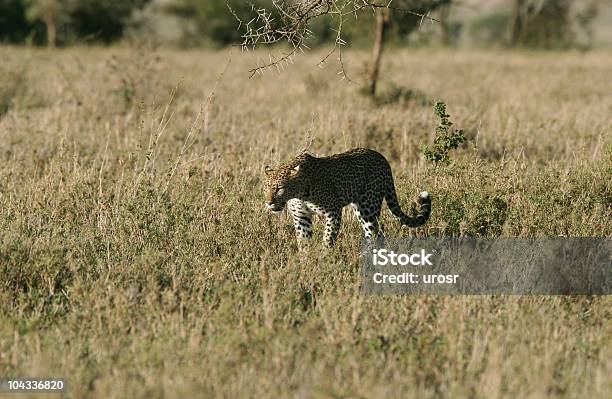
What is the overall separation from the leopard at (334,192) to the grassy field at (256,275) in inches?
7.8

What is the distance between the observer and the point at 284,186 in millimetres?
6102

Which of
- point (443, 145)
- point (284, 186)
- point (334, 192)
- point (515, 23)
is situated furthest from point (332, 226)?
point (515, 23)

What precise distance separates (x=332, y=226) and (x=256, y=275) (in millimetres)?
878

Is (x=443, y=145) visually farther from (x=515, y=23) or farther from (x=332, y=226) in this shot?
(x=515, y=23)

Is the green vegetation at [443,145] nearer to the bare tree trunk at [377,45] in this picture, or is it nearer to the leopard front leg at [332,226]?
the leopard front leg at [332,226]

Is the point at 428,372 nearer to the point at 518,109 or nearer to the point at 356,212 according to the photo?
the point at 356,212

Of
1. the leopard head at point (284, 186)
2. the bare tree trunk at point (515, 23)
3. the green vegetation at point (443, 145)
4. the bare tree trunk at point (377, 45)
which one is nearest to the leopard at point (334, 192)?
the leopard head at point (284, 186)

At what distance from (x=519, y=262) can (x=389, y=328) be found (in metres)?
1.62

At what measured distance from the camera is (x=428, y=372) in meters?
4.33

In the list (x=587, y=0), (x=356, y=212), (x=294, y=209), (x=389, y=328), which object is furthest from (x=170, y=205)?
(x=587, y=0)

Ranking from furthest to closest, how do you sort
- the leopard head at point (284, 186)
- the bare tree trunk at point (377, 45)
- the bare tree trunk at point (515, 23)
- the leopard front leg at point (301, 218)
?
the bare tree trunk at point (515, 23)
the bare tree trunk at point (377, 45)
the leopard front leg at point (301, 218)
the leopard head at point (284, 186)

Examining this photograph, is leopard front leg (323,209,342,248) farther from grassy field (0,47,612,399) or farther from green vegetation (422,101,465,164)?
green vegetation (422,101,465,164)

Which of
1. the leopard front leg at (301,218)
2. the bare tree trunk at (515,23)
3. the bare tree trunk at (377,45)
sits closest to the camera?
the leopard front leg at (301,218)

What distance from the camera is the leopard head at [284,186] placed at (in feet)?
20.0
